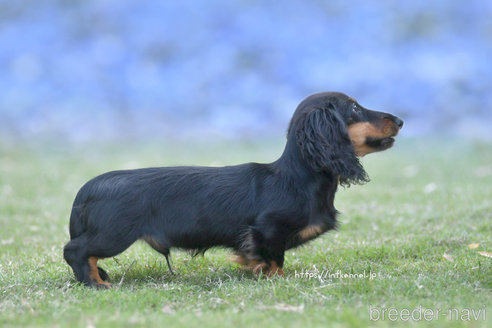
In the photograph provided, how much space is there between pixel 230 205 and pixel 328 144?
2.53ft

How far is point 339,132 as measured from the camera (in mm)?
3953

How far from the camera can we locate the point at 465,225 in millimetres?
5355

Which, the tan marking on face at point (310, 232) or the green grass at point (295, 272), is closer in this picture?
the green grass at point (295, 272)

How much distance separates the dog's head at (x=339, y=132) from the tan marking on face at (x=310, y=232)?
0.38 meters

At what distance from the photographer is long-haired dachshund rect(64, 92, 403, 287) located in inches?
148

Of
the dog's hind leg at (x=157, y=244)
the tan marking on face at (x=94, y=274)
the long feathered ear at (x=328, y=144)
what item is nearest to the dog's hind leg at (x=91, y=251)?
the tan marking on face at (x=94, y=274)

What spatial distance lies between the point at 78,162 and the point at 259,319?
9650mm

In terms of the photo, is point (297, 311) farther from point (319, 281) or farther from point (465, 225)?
point (465, 225)

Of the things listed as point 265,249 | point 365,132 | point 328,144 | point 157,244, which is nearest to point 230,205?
point 265,249

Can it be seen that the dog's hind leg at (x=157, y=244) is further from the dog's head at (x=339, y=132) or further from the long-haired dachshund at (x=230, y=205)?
the dog's head at (x=339, y=132)

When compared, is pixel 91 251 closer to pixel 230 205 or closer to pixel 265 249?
pixel 230 205

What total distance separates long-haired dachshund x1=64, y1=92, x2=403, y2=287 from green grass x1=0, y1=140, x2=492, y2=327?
9.1 inches

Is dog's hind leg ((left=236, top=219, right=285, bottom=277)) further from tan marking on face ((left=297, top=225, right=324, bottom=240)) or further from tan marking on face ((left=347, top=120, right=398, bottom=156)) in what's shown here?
tan marking on face ((left=347, top=120, right=398, bottom=156))

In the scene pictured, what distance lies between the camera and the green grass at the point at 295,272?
9.93 feet
